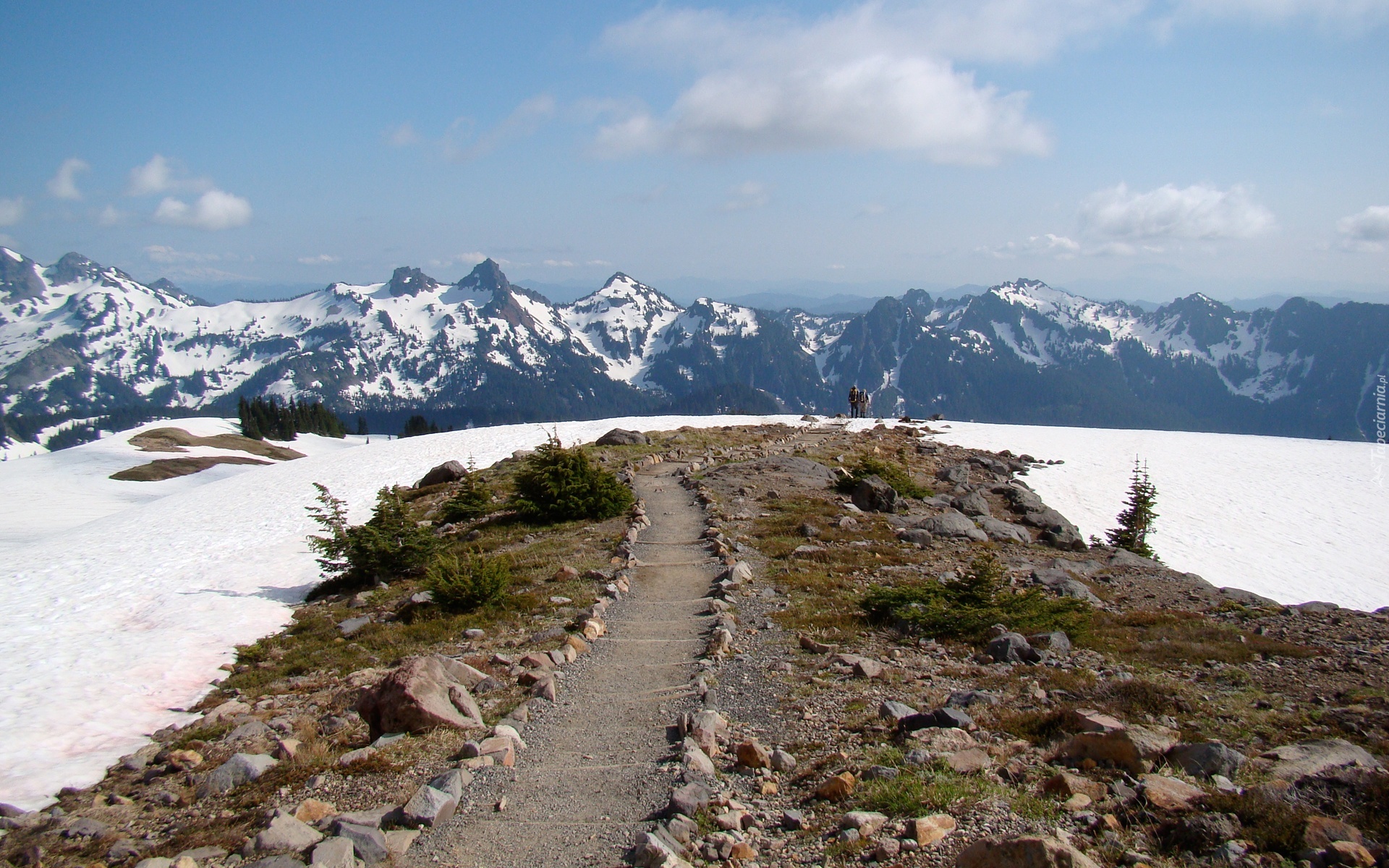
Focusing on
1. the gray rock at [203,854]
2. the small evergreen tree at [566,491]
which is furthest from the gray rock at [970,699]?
the small evergreen tree at [566,491]

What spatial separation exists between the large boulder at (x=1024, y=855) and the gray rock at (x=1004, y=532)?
678 inches

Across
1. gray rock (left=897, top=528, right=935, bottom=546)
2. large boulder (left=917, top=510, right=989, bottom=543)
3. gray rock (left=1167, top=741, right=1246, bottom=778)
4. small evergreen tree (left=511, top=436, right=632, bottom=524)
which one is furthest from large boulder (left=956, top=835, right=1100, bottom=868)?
small evergreen tree (left=511, top=436, right=632, bottom=524)

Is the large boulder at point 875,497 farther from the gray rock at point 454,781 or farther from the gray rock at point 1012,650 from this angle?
the gray rock at point 454,781

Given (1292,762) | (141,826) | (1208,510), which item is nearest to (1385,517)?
(1208,510)

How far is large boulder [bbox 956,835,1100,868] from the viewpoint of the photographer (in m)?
4.96

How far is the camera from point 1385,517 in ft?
116

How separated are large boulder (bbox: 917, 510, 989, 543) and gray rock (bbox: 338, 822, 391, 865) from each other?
1686 centimetres

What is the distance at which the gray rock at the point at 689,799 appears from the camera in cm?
698

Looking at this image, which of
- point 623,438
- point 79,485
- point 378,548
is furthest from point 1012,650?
point 79,485

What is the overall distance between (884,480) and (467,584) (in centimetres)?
1622

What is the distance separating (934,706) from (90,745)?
12660 mm

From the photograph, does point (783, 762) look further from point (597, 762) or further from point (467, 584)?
point (467, 584)

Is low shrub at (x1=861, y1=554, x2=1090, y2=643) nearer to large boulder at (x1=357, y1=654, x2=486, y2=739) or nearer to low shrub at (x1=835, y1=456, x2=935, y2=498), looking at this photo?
large boulder at (x1=357, y1=654, x2=486, y2=739)

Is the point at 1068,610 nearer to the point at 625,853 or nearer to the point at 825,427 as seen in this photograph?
the point at 625,853
